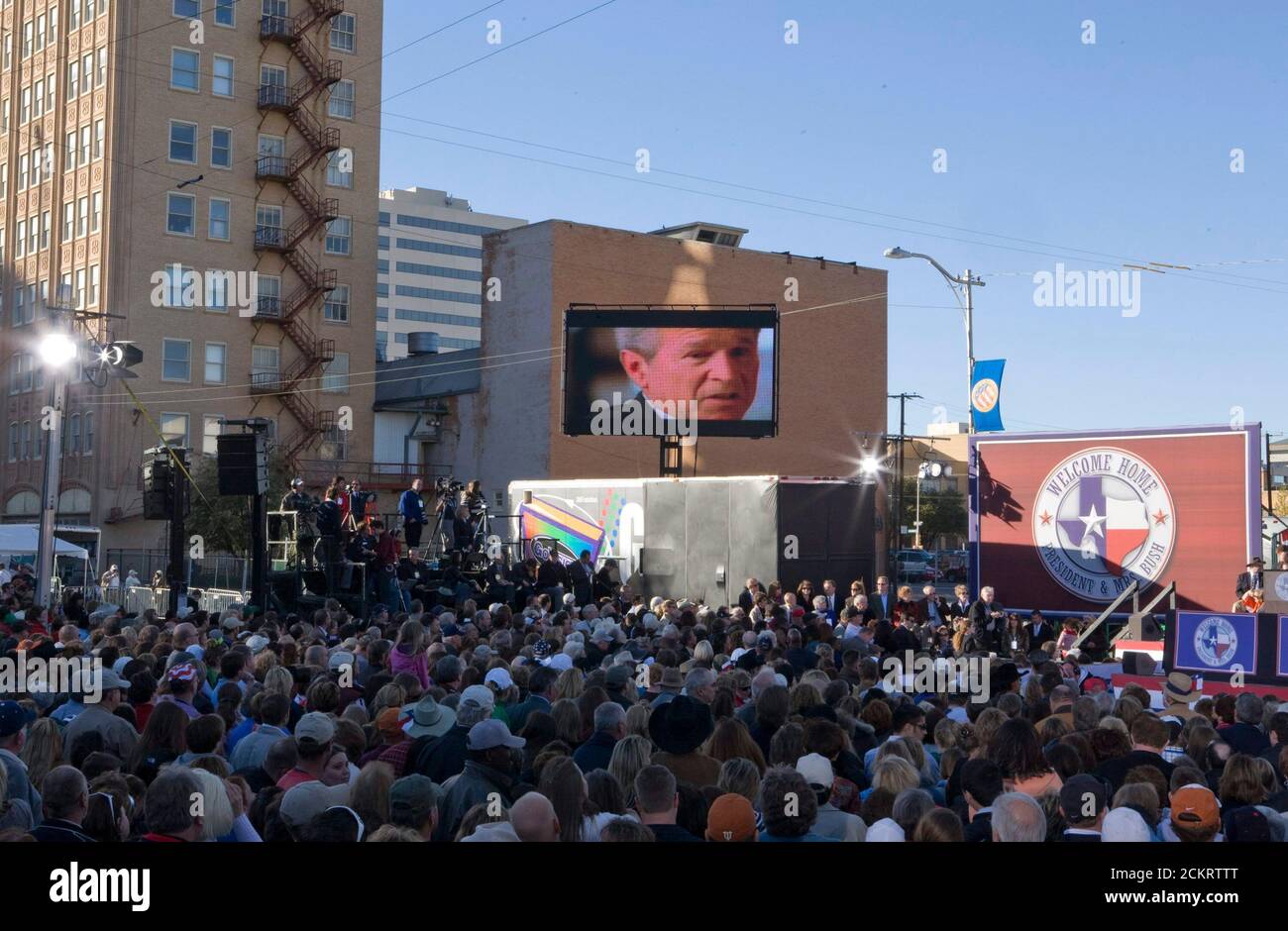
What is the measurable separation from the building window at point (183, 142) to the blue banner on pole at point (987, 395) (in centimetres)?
3932

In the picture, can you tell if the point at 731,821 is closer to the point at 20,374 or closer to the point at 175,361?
the point at 175,361

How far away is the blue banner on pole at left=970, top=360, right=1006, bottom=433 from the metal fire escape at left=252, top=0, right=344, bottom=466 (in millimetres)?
35964

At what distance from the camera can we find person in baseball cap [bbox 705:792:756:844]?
5547 millimetres

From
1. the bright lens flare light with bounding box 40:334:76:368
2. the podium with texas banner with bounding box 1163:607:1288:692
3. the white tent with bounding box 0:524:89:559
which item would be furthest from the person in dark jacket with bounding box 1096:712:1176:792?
the white tent with bounding box 0:524:89:559

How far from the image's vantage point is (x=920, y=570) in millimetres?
68312

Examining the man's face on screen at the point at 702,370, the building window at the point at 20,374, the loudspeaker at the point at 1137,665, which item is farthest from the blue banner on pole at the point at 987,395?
the building window at the point at 20,374

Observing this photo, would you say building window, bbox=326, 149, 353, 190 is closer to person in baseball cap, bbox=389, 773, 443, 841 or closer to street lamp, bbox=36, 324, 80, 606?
street lamp, bbox=36, 324, 80, 606

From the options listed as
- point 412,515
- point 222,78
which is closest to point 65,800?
point 412,515

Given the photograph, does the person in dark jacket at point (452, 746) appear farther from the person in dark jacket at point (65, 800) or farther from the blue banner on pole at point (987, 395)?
the blue banner on pole at point (987, 395)

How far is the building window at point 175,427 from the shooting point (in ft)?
177

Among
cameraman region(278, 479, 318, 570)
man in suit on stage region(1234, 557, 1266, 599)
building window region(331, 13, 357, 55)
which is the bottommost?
man in suit on stage region(1234, 557, 1266, 599)
